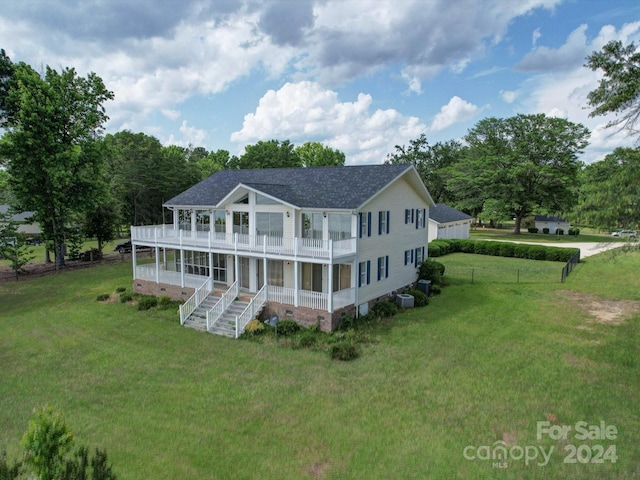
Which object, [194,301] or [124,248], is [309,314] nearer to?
[194,301]

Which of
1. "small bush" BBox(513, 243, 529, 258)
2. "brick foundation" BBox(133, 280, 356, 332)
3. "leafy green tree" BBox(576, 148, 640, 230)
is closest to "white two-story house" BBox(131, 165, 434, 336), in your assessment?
"brick foundation" BBox(133, 280, 356, 332)

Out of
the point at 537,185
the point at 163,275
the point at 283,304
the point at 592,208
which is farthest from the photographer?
the point at 537,185

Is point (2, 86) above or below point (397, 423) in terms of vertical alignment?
above

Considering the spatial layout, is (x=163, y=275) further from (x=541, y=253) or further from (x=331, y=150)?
(x=331, y=150)

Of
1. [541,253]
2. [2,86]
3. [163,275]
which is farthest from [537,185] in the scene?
[2,86]

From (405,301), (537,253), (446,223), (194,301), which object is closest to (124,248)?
(194,301)

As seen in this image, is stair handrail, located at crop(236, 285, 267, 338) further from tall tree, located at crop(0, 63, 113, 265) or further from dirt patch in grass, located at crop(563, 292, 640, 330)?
tall tree, located at crop(0, 63, 113, 265)

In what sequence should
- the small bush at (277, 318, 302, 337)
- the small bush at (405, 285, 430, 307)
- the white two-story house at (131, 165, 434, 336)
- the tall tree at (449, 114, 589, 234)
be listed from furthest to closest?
the tall tree at (449, 114, 589, 234) → the small bush at (405, 285, 430, 307) → the white two-story house at (131, 165, 434, 336) → the small bush at (277, 318, 302, 337)

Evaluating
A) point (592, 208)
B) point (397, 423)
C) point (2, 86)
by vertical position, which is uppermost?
point (2, 86)
